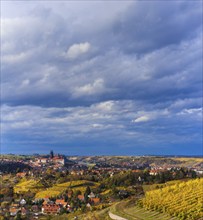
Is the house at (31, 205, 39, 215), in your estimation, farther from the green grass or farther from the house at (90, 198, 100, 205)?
the green grass

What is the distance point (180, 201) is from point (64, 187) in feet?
260

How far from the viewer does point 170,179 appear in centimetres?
12531

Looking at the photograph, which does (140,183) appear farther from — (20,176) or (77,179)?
(20,176)

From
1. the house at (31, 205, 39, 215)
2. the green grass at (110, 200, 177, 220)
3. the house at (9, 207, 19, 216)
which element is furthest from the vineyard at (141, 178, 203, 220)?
the house at (31, 205, 39, 215)

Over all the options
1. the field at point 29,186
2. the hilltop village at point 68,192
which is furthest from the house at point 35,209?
the field at point 29,186

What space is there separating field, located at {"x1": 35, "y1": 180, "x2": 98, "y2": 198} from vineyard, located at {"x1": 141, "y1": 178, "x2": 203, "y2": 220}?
56303mm

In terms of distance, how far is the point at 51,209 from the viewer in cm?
10094

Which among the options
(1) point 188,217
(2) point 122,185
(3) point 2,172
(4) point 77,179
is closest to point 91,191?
(2) point 122,185

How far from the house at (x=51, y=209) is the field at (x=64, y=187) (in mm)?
18556

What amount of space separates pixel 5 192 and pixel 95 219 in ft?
241

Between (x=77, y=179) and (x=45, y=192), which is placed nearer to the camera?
(x=45, y=192)

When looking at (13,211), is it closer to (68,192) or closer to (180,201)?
(68,192)

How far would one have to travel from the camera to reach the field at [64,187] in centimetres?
12456

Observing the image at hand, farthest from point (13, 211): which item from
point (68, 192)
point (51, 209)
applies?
point (68, 192)
